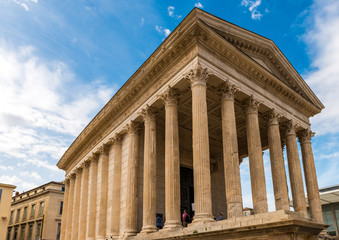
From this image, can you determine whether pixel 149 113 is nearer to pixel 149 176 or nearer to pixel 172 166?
pixel 149 176

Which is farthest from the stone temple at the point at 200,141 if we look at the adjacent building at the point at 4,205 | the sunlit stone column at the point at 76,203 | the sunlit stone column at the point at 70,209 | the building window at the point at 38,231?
the building window at the point at 38,231

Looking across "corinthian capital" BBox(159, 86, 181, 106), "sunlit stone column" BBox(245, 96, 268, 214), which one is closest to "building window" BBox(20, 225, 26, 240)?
"corinthian capital" BBox(159, 86, 181, 106)

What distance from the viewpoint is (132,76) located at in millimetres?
21016

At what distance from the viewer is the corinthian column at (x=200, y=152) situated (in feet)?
46.0

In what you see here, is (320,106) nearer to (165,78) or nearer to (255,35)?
(255,35)

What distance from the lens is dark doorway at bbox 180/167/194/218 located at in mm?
23777

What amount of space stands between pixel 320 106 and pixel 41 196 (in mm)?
42551

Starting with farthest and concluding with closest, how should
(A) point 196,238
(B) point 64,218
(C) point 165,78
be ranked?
(B) point 64,218 → (C) point 165,78 → (A) point 196,238

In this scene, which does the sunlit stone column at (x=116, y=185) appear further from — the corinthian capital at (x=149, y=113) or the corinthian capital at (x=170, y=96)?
the corinthian capital at (x=170, y=96)

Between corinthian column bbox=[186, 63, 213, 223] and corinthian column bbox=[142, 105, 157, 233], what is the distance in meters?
3.79

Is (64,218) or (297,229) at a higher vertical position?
(64,218)

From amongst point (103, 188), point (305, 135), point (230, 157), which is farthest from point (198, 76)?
point (103, 188)

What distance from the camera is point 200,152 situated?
48.5ft

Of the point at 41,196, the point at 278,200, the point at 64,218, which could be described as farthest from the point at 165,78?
the point at 41,196
